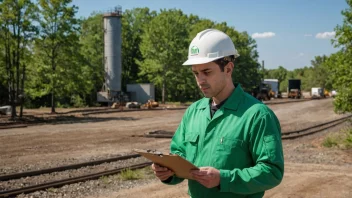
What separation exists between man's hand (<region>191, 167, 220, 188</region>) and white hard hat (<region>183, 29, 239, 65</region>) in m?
0.78

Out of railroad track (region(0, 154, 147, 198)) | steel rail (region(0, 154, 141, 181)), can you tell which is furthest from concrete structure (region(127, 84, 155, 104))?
railroad track (region(0, 154, 147, 198))

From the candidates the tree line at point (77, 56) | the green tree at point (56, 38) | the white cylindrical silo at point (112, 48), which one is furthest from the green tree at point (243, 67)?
the green tree at point (56, 38)

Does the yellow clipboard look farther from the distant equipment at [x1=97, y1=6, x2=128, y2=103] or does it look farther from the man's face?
the distant equipment at [x1=97, y1=6, x2=128, y2=103]

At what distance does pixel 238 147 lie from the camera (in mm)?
2992

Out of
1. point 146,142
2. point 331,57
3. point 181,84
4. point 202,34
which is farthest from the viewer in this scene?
point 181,84

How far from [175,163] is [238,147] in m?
0.45

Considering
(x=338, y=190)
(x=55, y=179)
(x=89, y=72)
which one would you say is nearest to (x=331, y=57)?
(x=338, y=190)

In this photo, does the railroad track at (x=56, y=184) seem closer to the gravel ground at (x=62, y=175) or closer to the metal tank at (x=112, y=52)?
the gravel ground at (x=62, y=175)

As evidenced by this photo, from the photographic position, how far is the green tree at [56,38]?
35.7m

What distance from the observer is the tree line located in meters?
30.8

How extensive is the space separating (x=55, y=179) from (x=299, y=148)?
10670 mm

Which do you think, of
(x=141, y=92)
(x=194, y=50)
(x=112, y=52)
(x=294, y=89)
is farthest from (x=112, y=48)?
(x=194, y=50)

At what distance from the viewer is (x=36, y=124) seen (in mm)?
28547

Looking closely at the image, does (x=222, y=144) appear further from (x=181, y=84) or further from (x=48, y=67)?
(x=181, y=84)
